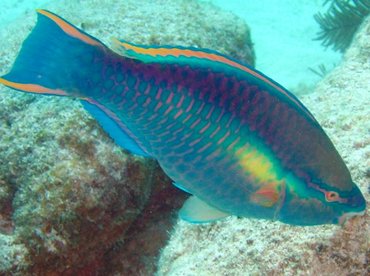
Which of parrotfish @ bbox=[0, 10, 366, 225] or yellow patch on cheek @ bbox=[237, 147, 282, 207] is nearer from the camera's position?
parrotfish @ bbox=[0, 10, 366, 225]

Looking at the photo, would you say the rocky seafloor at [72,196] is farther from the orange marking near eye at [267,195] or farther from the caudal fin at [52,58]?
the orange marking near eye at [267,195]

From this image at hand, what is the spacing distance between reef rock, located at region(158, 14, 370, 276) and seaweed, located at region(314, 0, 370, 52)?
14.1 ft

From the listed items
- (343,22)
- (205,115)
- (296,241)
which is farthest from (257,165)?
(343,22)

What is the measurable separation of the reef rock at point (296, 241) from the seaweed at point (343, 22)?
4300 mm

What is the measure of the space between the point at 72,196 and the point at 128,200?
528 millimetres

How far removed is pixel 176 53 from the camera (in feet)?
5.25

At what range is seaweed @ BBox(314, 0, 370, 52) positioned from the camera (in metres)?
7.11

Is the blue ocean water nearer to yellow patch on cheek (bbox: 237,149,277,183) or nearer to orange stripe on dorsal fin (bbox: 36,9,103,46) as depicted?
yellow patch on cheek (bbox: 237,149,277,183)

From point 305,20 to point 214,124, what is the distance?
15243 millimetres

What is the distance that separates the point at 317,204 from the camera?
176 cm

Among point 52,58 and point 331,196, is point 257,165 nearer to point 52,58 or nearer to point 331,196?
point 331,196

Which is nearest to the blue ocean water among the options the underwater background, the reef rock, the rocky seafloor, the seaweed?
the seaweed

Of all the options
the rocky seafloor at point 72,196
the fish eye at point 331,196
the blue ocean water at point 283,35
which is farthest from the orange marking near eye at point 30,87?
the blue ocean water at point 283,35

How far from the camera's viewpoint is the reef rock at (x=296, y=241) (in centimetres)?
230
